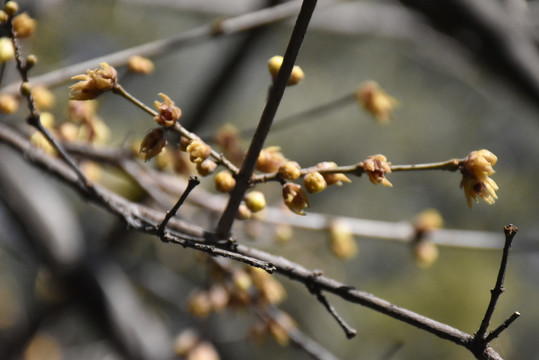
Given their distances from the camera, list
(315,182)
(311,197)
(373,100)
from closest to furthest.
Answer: (315,182), (373,100), (311,197)

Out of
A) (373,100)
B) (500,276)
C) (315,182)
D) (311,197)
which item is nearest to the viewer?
(500,276)

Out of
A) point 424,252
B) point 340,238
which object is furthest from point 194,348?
point 424,252

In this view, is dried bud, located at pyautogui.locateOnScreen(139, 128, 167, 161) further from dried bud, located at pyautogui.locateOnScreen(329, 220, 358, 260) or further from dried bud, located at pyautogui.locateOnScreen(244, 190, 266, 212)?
dried bud, located at pyautogui.locateOnScreen(329, 220, 358, 260)

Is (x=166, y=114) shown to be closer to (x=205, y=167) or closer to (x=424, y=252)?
(x=205, y=167)

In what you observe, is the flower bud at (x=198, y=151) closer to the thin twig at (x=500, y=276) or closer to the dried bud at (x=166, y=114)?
the dried bud at (x=166, y=114)

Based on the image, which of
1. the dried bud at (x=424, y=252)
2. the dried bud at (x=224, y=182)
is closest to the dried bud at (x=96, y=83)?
the dried bud at (x=224, y=182)

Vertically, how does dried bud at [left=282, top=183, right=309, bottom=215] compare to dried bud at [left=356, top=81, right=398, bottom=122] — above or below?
below

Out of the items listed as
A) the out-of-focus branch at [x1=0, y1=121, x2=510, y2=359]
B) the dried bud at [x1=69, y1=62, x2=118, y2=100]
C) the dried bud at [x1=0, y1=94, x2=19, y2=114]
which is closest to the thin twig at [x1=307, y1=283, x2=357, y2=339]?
the out-of-focus branch at [x1=0, y1=121, x2=510, y2=359]
